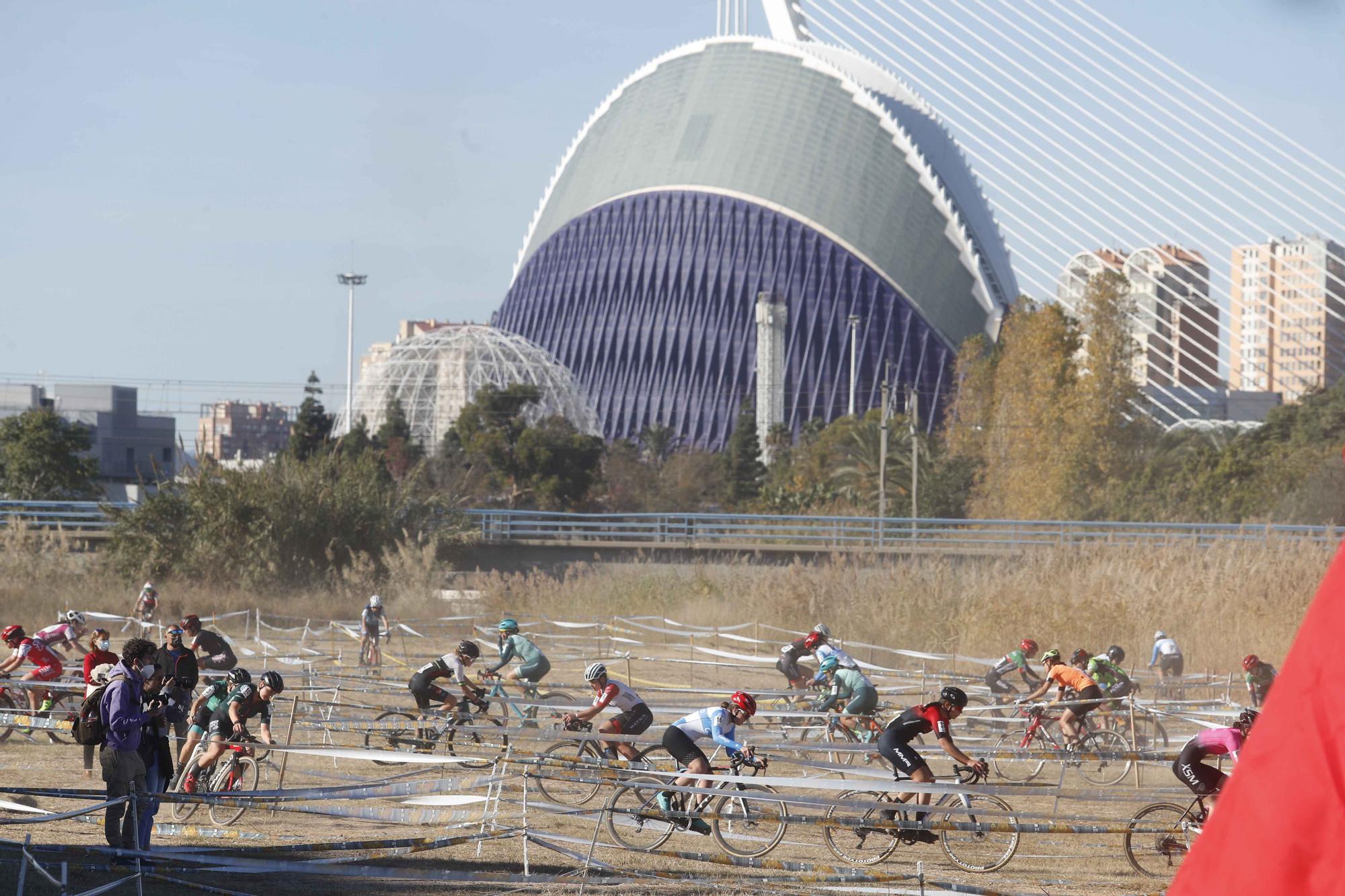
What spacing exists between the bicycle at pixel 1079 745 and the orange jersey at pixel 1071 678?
0.33 metres

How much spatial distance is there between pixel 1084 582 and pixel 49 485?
38.8 m

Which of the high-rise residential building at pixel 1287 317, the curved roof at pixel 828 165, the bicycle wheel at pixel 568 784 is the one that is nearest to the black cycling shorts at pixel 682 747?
the bicycle wheel at pixel 568 784

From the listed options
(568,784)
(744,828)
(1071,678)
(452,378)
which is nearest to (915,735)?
(744,828)

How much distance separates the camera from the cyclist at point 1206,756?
10.3 metres

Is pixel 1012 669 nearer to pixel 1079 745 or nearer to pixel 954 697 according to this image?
pixel 1079 745

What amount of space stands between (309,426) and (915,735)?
57.5m

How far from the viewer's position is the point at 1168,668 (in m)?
19.4

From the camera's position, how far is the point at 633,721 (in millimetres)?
12867

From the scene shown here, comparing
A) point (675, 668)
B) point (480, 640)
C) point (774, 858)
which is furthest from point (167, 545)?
point (774, 858)

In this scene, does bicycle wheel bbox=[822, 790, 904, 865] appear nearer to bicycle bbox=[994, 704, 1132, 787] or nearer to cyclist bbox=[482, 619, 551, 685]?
bicycle bbox=[994, 704, 1132, 787]

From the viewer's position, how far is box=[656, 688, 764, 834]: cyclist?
1109 centimetres

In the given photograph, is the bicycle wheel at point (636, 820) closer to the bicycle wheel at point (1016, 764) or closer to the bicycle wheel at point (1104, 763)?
the bicycle wheel at point (1016, 764)

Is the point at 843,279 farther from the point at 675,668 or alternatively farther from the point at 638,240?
the point at 675,668

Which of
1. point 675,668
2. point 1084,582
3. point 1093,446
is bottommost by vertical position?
point 675,668
